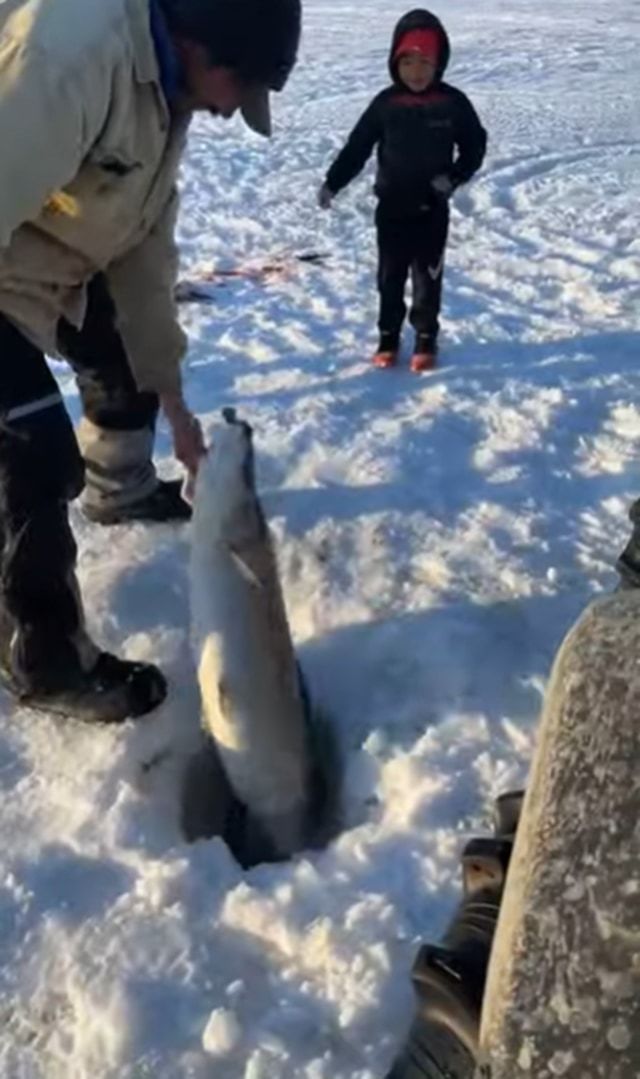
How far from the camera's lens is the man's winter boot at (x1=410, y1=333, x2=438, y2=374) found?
5.46 metres

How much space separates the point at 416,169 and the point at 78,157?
2910mm

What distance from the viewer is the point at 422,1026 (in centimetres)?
202

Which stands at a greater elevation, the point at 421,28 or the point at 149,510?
the point at 421,28

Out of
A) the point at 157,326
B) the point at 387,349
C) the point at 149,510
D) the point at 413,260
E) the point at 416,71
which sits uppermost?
the point at 416,71

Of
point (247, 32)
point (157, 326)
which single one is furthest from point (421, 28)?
point (247, 32)

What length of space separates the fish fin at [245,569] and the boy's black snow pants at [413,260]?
255 centimetres

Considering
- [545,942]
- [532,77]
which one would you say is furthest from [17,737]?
[532,77]

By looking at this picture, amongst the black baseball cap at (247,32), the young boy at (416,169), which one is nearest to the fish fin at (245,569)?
the black baseball cap at (247,32)

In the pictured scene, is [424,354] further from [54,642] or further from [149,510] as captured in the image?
[54,642]

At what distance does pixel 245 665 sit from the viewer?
10.5 ft

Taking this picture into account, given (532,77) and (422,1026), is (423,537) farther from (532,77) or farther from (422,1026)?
(532,77)

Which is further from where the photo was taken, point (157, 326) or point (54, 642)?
point (157, 326)

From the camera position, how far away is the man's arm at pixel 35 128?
2.59 m

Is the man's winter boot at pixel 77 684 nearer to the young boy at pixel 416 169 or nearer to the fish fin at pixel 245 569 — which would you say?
the fish fin at pixel 245 569
